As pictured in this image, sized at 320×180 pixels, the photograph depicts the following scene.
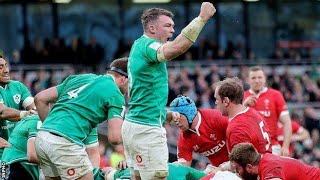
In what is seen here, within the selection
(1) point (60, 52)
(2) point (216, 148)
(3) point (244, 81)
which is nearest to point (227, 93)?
(2) point (216, 148)

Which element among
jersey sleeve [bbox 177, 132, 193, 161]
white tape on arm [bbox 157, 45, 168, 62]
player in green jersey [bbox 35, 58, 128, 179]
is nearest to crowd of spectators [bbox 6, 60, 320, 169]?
jersey sleeve [bbox 177, 132, 193, 161]

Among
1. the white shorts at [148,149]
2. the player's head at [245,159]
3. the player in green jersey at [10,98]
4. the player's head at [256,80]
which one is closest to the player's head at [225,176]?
the player's head at [245,159]

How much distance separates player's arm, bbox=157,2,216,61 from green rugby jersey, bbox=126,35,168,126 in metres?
0.38

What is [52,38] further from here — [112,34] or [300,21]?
[300,21]

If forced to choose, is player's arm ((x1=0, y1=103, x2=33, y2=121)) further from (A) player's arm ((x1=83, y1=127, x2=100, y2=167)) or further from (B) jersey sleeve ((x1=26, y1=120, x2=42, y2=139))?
(A) player's arm ((x1=83, y1=127, x2=100, y2=167))

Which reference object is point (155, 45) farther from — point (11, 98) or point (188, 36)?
point (11, 98)

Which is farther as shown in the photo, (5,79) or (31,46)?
(31,46)

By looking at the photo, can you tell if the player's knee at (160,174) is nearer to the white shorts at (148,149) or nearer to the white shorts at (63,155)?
the white shorts at (148,149)

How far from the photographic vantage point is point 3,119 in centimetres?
1150

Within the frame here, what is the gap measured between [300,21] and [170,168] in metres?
19.1

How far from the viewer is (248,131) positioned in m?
10.3

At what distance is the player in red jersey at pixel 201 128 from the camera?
10969 mm

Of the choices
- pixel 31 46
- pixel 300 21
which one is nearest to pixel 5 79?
pixel 31 46

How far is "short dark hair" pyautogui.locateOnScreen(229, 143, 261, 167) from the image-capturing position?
963cm
